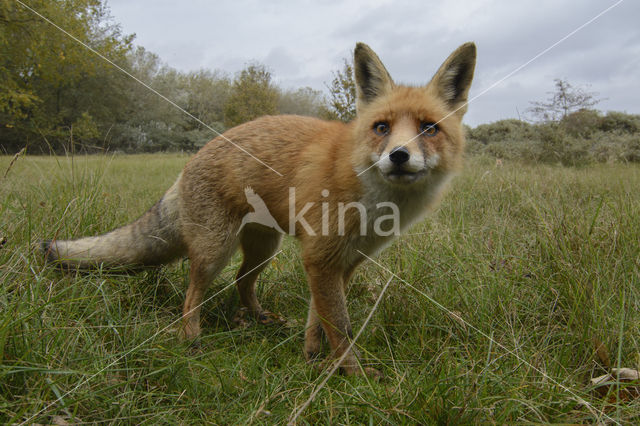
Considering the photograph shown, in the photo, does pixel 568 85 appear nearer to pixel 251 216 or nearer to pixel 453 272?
pixel 453 272

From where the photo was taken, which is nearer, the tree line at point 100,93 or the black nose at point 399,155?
the black nose at point 399,155

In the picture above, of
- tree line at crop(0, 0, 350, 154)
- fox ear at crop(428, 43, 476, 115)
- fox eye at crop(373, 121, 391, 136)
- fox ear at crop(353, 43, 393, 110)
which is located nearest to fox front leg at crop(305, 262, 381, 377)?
fox eye at crop(373, 121, 391, 136)

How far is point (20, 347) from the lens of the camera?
168 cm

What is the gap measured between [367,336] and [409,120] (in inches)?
58.2

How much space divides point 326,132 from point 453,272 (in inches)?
57.3

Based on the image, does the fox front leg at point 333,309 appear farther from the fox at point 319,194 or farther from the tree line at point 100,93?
the tree line at point 100,93

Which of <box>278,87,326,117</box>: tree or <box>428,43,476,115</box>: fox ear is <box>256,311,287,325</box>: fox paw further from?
<box>278,87,326,117</box>: tree

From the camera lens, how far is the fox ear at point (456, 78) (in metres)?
2.61

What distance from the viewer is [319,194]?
8.41 feet

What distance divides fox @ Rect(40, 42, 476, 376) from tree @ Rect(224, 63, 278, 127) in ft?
32.5

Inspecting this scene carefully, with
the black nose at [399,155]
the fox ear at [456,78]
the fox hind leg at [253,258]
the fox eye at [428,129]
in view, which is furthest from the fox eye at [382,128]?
the fox hind leg at [253,258]

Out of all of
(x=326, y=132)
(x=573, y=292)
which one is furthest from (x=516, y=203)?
(x=326, y=132)

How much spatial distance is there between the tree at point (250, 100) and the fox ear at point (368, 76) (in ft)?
33.5

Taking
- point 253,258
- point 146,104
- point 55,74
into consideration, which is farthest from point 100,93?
point 253,258
